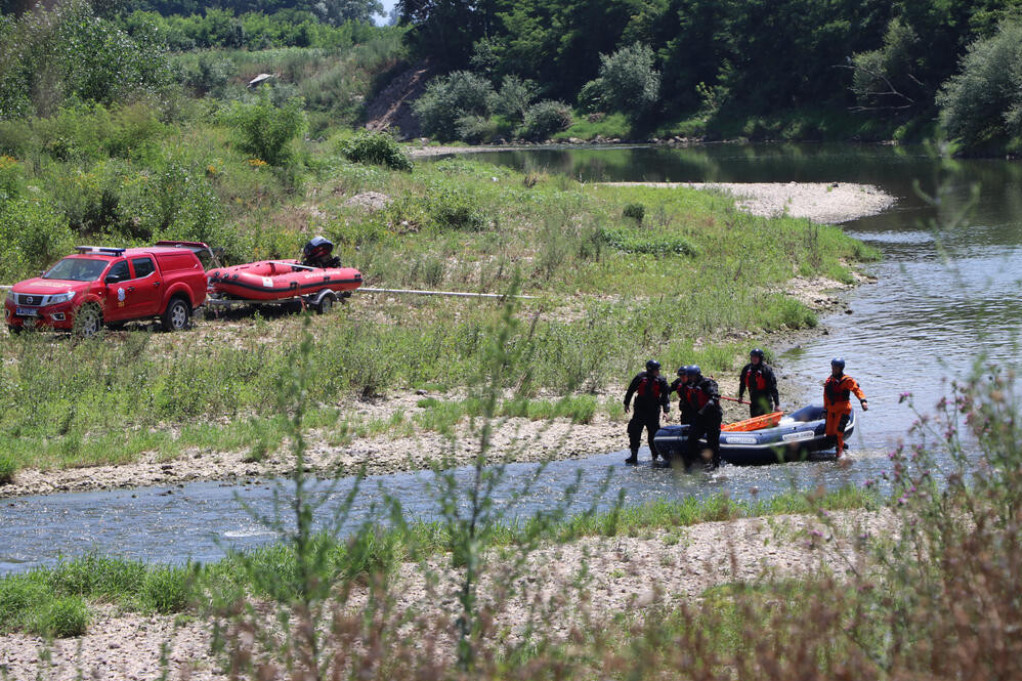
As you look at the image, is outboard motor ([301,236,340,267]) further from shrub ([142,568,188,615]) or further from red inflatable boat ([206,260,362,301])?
shrub ([142,568,188,615])

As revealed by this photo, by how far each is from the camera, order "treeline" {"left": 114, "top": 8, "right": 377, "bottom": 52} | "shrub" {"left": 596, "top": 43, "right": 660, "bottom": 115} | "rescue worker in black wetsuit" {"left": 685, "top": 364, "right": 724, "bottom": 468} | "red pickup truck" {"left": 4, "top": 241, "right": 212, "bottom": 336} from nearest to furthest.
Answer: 1. "rescue worker in black wetsuit" {"left": 685, "top": 364, "right": 724, "bottom": 468}
2. "red pickup truck" {"left": 4, "top": 241, "right": 212, "bottom": 336}
3. "shrub" {"left": 596, "top": 43, "right": 660, "bottom": 115}
4. "treeline" {"left": 114, "top": 8, "right": 377, "bottom": 52}

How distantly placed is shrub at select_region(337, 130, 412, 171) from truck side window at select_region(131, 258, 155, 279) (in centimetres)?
1956

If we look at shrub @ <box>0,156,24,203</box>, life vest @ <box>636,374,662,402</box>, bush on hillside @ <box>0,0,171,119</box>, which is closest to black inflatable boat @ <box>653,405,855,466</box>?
Answer: life vest @ <box>636,374,662,402</box>

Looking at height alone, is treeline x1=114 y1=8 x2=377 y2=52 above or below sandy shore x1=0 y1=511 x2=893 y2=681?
above

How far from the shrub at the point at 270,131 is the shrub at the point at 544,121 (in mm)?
62038

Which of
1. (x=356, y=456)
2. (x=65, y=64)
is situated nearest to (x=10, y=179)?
(x=65, y=64)

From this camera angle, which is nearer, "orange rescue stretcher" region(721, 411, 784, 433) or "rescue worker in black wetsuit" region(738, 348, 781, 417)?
"orange rescue stretcher" region(721, 411, 784, 433)

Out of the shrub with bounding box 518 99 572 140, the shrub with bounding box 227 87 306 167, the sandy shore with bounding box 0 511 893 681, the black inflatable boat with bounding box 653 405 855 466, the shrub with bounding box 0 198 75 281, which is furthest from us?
the shrub with bounding box 518 99 572 140

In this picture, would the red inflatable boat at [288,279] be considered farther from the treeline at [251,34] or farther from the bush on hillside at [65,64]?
the treeline at [251,34]

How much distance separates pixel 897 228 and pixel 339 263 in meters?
23.0

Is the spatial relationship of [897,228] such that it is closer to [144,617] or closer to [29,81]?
[29,81]

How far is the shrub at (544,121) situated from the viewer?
9669 centimetres

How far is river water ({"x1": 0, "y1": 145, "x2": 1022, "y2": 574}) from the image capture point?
12.5 m

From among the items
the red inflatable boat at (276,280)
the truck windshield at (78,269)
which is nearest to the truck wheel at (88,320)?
the truck windshield at (78,269)
